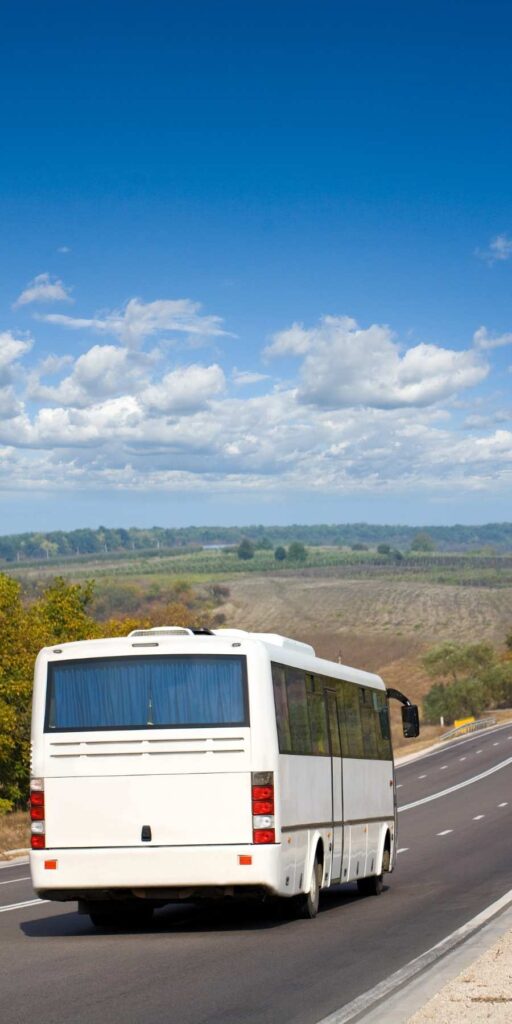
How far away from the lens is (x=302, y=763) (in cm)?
1436

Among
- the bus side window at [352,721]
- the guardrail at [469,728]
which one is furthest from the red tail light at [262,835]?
the guardrail at [469,728]

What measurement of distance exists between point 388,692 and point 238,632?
24.3 ft

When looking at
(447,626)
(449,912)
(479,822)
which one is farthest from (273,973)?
(447,626)

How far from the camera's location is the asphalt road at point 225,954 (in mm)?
9320

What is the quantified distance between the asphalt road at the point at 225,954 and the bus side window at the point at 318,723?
1817 millimetres

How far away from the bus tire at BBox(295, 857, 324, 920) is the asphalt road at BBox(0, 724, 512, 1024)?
22 centimetres

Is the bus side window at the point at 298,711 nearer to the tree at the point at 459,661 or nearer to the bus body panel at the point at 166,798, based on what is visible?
the bus body panel at the point at 166,798

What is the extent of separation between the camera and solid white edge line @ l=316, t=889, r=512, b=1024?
8.96 m

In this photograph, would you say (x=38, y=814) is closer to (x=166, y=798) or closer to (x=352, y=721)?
(x=166, y=798)

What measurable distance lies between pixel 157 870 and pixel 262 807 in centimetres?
112

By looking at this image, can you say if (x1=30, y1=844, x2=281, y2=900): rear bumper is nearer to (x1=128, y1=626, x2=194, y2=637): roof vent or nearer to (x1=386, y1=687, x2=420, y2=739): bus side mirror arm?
(x1=128, y1=626, x2=194, y2=637): roof vent

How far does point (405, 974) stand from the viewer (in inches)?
421

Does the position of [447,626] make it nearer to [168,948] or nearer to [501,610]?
[501,610]

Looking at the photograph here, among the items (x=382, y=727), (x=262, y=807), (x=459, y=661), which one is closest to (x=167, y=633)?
(x=262, y=807)
